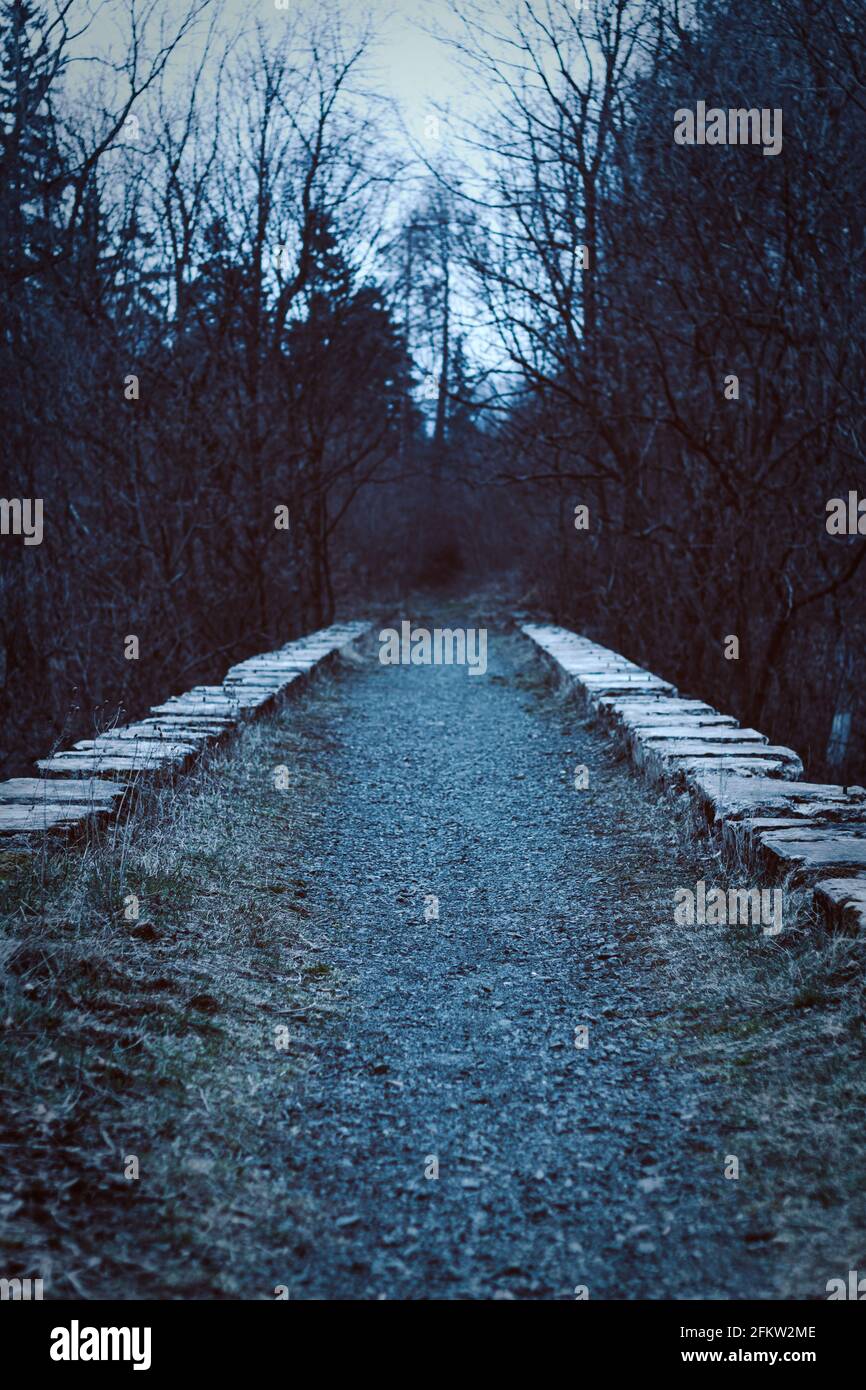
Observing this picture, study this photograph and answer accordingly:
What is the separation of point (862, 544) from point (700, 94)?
3.59 metres

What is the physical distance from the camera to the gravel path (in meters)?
2.02

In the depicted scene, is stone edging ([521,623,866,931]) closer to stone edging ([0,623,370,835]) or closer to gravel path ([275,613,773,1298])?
gravel path ([275,613,773,1298])

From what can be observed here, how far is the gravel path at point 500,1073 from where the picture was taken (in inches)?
79.5

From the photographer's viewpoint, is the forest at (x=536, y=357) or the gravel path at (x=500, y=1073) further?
the forest at (x=536, y=357)

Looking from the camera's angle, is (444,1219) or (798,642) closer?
(444,1219)

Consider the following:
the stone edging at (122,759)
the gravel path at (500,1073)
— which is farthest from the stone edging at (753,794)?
the stone edging at (122,759)

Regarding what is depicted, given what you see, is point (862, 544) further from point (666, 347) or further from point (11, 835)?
point (11, 835)

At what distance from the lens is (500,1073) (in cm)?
275

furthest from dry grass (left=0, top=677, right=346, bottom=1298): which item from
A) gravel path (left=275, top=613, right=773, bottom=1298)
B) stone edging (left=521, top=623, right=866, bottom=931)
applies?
stone edging (left=521, top=623, right=866, bottom=931)

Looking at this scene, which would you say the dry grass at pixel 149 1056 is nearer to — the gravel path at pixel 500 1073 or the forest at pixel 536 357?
the gravel path at pixel 500 1073

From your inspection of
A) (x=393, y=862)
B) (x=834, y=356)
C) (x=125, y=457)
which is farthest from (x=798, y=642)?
(x=393, y=862)

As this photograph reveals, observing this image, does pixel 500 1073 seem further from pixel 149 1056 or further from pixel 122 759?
pixel 122 759

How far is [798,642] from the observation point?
10.9m
